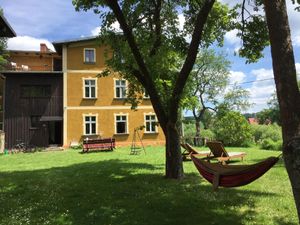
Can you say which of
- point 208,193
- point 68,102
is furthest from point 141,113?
point 208,193

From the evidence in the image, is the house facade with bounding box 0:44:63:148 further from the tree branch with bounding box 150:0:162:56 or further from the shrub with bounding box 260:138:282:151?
the tree branch with bounding box 150:0:162:56

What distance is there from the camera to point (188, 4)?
13.9m

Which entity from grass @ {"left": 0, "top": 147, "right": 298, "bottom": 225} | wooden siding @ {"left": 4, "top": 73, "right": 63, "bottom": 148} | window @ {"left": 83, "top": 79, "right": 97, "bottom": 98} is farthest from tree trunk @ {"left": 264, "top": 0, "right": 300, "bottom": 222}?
window @ {"left": 83, "top": 79, "right": 97, "bottom": 98}

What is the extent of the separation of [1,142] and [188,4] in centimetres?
2103

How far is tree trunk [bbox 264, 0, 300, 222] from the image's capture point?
487 cm

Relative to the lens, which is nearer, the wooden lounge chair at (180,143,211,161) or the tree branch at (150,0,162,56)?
the tree branch at (150,0,162,56)

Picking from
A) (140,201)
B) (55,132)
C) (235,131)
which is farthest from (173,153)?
(55,132)

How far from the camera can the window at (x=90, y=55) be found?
32.9m

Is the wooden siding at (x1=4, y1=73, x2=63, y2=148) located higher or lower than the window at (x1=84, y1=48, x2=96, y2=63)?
lower

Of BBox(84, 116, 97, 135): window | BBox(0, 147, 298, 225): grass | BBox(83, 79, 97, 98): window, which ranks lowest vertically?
BBox(0, 147, 298, 225): grass

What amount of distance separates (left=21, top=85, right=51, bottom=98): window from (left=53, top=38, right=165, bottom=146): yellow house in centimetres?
142

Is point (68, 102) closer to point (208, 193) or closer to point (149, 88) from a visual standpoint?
point (149, 88)

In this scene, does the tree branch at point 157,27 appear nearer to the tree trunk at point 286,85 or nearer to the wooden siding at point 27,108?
the tree trunk at point 286,85

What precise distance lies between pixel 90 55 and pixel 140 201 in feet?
85.6
